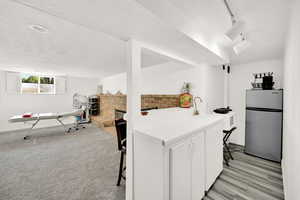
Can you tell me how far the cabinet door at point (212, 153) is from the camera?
166cm

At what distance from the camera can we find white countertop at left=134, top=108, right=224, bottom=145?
117cm

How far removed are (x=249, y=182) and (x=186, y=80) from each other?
2160 mm

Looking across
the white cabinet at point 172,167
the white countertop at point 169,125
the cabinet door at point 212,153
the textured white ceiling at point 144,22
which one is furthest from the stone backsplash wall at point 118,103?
the white cabinet at point 172,167

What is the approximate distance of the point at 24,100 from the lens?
5.01 metres

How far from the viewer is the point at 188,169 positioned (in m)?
1.29

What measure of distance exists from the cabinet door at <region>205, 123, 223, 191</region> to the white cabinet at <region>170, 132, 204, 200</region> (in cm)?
17

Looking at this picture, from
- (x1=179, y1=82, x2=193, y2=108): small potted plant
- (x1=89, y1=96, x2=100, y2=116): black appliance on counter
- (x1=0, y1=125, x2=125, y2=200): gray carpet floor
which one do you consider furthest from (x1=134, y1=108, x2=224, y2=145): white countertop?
(x1=89, y1=96, x2=100, y2=116): black appliance on counter

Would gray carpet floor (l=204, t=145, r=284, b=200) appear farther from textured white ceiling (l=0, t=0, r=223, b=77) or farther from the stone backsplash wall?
textured white ceiling (l=0, t=0, r=223, b=77)

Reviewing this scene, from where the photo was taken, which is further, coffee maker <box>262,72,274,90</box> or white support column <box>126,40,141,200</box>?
coffee maker <box>262,72,274,90</box>

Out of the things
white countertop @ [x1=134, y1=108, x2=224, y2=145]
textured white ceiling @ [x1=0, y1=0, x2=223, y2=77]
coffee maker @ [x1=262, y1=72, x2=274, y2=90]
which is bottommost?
white countertop @ [x1=134, y1=108, x2=224, y2=145]

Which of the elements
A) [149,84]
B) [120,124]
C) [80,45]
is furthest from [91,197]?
[149,84]

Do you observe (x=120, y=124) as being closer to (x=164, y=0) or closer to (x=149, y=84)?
(x=164, y=0)

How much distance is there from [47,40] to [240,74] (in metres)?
4.43

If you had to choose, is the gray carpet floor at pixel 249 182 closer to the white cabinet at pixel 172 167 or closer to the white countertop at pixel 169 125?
the white cabinet at pixel 172 167
